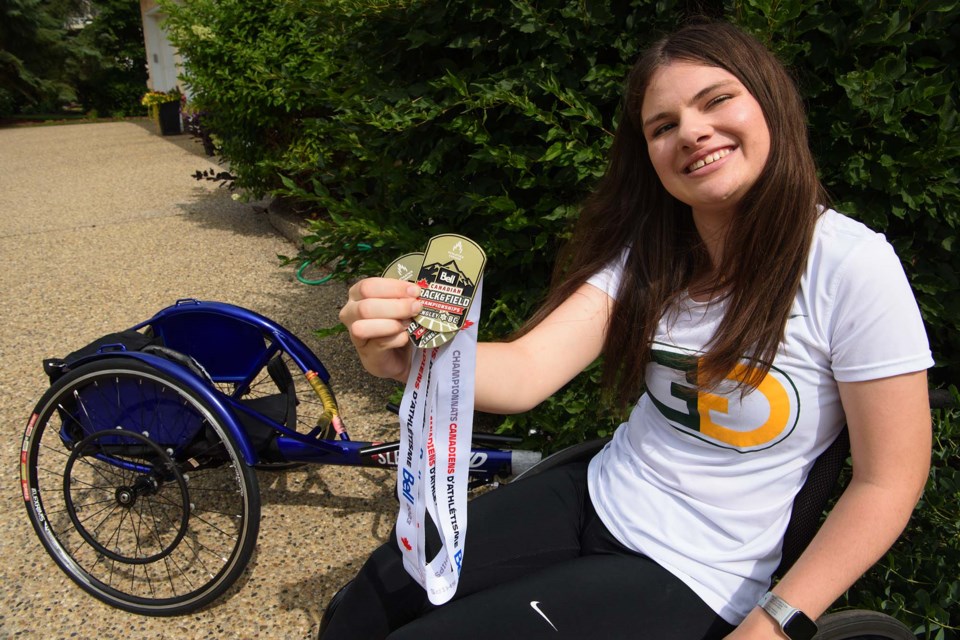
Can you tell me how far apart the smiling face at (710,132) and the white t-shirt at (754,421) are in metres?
0.19

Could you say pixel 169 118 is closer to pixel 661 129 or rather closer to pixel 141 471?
pixel 141 471

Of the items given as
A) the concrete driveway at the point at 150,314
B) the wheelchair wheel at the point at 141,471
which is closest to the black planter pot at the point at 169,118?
the concrete driveway at the point at 150,314

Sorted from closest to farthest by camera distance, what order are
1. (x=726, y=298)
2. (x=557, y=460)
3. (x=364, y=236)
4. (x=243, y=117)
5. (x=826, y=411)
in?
(x=826, y=411) → (x=726, y=298) → (x=557, y=460) → (x=364, y=236) → (x=243, y=117)

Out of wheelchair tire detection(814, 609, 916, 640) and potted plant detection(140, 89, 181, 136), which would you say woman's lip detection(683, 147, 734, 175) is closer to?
wheelchair tire detection(814, 609, 916, 640)

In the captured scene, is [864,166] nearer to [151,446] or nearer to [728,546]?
[728,546]

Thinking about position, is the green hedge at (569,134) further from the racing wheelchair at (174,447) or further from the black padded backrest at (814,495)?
the racing wheelchair at (174,447)

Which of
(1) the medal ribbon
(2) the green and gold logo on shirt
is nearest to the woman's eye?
(2) the green and gold logo on shirt

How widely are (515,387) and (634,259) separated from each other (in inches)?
18.0

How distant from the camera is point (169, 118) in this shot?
16.9m

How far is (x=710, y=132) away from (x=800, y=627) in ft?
3.07

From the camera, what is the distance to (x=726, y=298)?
5.09 feet

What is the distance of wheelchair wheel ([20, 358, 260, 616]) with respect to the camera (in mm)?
2420

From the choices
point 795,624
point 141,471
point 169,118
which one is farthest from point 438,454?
point 169,118

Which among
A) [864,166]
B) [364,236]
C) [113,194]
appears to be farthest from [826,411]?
[113,194]
